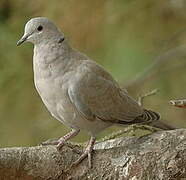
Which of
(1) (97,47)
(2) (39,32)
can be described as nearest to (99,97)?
(2) (39,32)

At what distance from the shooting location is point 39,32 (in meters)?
2.37

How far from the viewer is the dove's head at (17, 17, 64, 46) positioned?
236 centimetres

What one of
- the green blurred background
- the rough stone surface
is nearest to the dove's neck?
the rough stone surface

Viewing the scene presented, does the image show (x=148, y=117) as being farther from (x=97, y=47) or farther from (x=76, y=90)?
(x=97, y=47)

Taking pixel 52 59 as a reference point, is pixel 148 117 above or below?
below

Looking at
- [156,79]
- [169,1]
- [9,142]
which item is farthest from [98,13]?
[9,142]

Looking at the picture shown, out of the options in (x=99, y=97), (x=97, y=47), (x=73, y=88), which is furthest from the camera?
(x=97, y=47)

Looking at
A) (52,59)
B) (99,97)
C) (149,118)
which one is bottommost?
(149,118)

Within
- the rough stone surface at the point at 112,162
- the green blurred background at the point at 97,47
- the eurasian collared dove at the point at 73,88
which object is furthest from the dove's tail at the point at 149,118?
the green blurred background at the point at 97,47

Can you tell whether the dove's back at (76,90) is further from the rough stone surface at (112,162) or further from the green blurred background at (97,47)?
the green blurred background at (97,47)

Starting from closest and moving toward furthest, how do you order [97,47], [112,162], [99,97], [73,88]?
[112,162] < [73,88] < [99,97] < [97,47]

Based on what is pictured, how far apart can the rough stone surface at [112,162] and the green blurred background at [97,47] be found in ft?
5.00

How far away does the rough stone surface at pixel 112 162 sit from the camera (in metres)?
1.94

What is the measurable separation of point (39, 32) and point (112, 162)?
0.64 m
